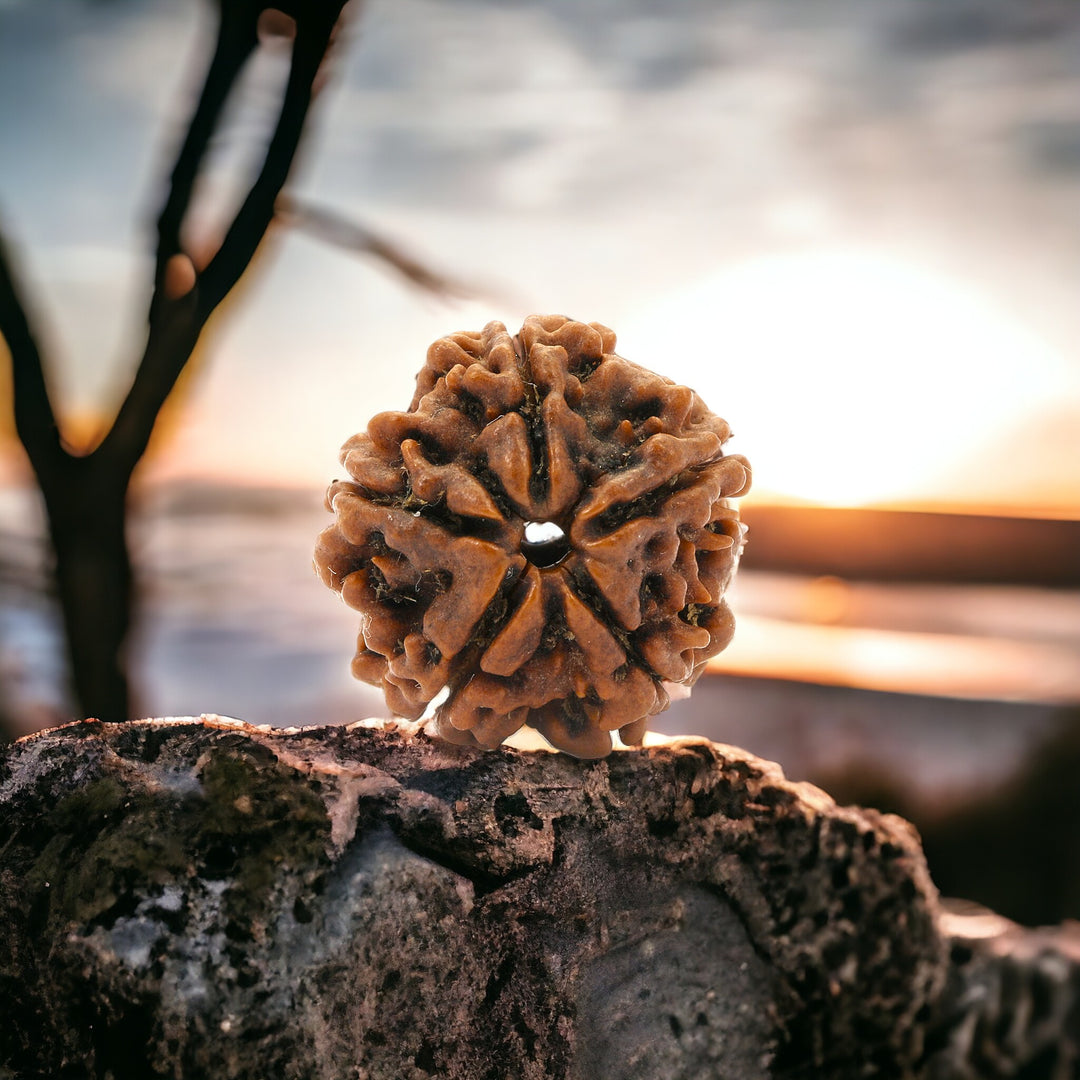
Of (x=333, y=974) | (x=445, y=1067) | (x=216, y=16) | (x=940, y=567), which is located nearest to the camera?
(x=333, y=974)

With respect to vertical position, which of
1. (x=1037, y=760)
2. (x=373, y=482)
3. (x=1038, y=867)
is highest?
(x=373, y=482)

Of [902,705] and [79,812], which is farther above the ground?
[79,812]

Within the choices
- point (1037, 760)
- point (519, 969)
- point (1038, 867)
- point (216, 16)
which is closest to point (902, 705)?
point (1037, 760)

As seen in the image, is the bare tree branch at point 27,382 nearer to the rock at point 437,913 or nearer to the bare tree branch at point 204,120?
the bare tree branch at point 204,120

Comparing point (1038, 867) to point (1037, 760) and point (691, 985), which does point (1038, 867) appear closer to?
point (1037, 760)

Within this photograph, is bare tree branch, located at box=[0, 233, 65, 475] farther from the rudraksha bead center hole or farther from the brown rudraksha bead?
the rudraksha bead center hole

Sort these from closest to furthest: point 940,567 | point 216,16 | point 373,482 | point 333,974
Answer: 1. point 333,974
2. point 373,482
3. point 216,16
4. point 940,567

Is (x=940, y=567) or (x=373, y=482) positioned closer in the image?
(x=373, y=482)
